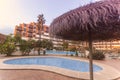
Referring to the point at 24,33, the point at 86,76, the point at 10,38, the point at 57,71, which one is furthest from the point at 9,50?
the point at 24,33

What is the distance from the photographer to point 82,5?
10.3 feet

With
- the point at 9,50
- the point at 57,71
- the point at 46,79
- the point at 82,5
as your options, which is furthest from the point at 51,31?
the point at 9,50

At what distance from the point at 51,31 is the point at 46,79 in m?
5.35

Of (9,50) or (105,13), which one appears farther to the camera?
(9,50)

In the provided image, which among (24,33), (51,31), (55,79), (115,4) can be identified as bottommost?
(55,79)

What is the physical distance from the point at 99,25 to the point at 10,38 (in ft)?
79.7

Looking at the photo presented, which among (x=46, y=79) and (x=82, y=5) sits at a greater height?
(x=82, y=5)

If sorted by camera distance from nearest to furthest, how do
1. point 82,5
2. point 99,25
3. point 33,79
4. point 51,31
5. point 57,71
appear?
1. point 99,25
2. point 82,5
3. point 51,31
4. point 33,79
5. point 57,71

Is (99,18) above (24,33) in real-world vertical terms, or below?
below

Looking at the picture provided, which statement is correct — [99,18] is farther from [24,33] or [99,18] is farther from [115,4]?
[24,33]

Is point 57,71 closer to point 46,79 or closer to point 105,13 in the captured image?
point 46,79

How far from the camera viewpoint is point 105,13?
2656 mm

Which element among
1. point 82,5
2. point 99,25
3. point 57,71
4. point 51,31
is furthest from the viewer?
point 57,71

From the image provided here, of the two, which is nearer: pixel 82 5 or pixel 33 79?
pixel 82 5
